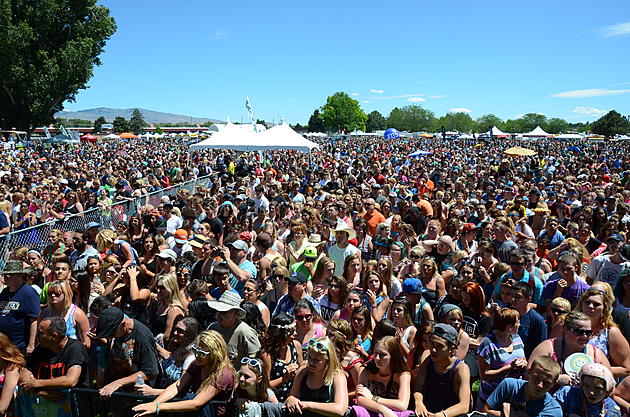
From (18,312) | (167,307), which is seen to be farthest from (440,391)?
(18,312)

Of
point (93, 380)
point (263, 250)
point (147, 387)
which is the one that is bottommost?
point (93, 380)

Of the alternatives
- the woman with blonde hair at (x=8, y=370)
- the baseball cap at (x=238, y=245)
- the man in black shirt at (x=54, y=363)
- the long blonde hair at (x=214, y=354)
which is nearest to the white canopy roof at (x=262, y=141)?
the baseball cap at (x=238, y=245)

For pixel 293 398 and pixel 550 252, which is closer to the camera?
pixel 293 398

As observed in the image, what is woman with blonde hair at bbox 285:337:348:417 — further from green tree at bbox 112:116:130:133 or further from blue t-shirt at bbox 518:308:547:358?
green tree at bbox 112:116:130:133

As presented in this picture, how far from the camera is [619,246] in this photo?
525 cm

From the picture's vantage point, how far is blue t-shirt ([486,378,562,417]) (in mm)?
2920

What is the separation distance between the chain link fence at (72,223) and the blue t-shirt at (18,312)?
4.08 m

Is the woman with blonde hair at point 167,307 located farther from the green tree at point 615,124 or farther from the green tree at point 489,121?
the green tree at point 489,121

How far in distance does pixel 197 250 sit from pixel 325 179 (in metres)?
8.20

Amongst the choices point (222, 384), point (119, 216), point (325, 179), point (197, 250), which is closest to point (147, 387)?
point (222, 384)

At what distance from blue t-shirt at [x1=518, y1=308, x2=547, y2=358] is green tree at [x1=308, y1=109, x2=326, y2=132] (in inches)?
4744

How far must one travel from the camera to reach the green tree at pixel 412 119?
470ft

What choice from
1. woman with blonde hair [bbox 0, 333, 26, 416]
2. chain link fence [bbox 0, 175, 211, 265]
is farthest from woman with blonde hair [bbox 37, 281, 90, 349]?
chain link fence [bbox 0, 175, 211, 265]

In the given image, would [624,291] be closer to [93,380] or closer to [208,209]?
[93,380]
